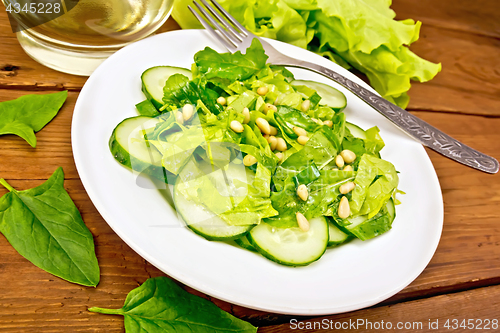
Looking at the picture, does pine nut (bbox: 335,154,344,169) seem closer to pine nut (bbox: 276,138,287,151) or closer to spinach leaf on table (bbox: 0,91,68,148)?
pine nut (bbox: 276,138,287,151)

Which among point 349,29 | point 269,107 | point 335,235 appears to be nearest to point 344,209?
point 335,235

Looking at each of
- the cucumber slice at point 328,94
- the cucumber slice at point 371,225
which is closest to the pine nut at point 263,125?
the cucumber slice at point 328,94

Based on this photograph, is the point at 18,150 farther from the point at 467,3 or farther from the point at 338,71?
the point at 467,3

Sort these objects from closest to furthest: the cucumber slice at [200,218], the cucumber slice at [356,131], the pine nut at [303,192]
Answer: the cucumber slice at [200,218], the pine nut at [303,192], the cucumber slice at [356,131]

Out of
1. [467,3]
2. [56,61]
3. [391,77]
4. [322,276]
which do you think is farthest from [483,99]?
[56,61]

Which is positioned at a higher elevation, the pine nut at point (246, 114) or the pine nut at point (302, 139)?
the pine nut at point (246, 114)

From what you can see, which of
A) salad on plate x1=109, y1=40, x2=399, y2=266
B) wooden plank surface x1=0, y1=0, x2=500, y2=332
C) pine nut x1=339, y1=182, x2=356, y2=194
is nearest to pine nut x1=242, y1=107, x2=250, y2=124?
salad on plate x1=109, y1=40, x2=399, y2=266

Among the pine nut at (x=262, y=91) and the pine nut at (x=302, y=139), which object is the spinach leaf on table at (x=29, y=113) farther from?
the pine nut at (x=302, y=139)

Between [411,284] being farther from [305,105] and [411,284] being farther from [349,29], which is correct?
[349,29]
